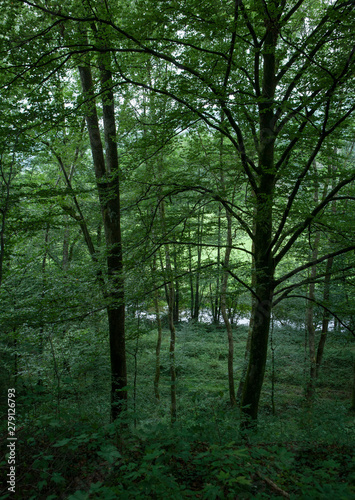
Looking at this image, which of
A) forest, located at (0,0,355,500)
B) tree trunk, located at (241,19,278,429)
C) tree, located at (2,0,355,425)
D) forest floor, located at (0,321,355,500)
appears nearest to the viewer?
forest floor, located at (0,321,355,500)

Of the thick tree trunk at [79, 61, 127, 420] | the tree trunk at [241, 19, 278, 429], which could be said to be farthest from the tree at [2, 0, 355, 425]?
the thick tree trunk at [79, 61, 127, 420]

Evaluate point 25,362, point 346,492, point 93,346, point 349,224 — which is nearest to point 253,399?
point 346,492

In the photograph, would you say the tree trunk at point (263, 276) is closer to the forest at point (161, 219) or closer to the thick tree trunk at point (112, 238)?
the forest at point (161, 219)

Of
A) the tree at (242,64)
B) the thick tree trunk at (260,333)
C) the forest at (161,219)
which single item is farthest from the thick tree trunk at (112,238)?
the thick tree trunk at (260,333)

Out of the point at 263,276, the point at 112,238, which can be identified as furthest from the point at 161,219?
the point at 263,276

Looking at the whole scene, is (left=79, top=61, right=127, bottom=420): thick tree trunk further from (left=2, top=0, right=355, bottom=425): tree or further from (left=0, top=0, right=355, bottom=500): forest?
(left=2, top=0, right=355, bottom=425): tree

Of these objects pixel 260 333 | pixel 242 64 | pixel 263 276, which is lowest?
pixel 260 333

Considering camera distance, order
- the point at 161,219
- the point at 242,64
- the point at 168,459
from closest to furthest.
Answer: the point at 168,459 → the point at 242,64 → the point at 161,219

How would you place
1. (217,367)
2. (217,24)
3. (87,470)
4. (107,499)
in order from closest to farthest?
(107,499) < (87,470) < (217,24) < (217,367)

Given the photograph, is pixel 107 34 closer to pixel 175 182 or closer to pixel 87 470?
pixel 175 182

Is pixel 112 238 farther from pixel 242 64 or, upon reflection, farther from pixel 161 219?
pixel 242 64

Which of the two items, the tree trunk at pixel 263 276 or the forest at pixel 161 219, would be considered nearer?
the forest at pixel 161 219

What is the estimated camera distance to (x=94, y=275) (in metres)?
5.26

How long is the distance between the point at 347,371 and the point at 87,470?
13.1 m
